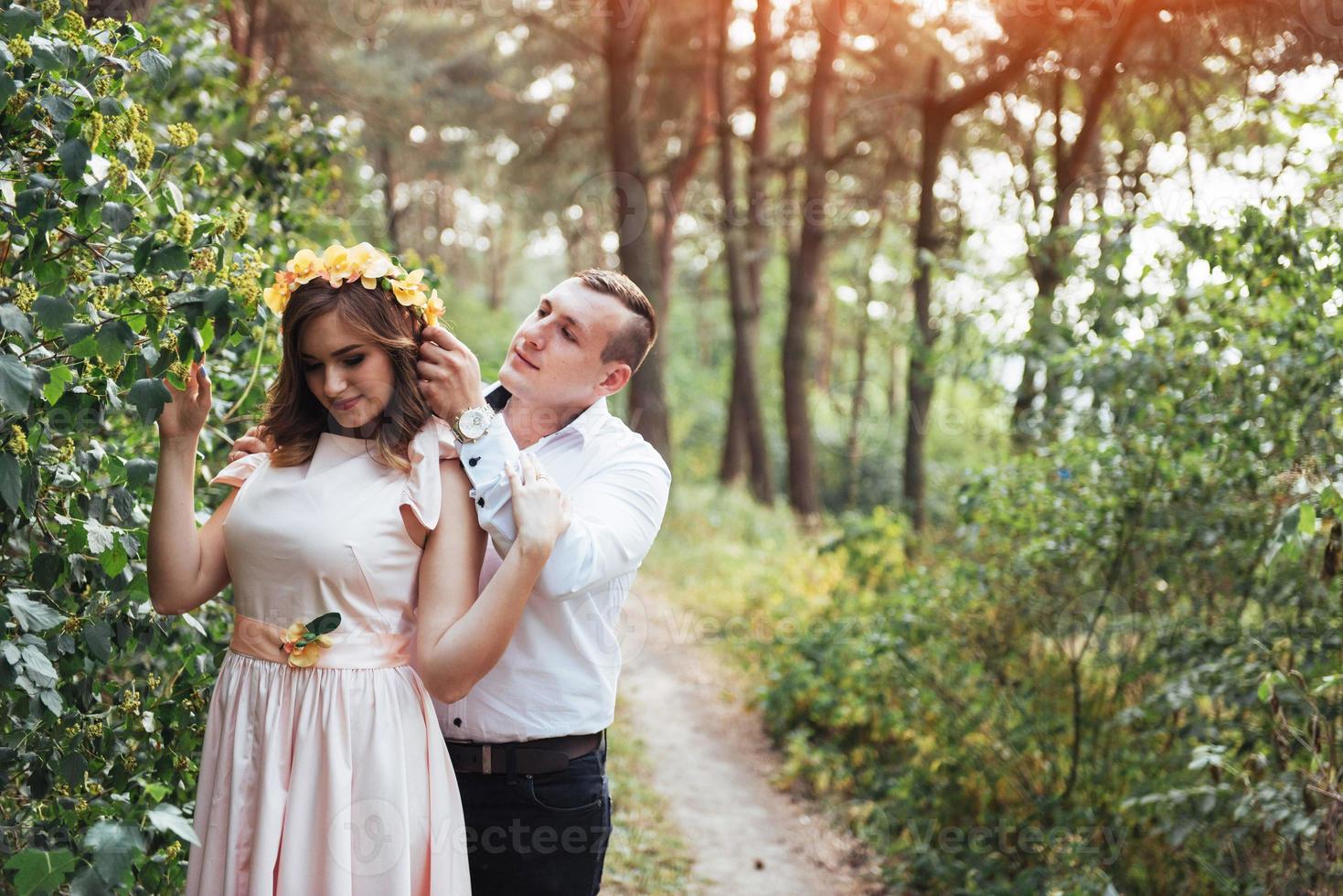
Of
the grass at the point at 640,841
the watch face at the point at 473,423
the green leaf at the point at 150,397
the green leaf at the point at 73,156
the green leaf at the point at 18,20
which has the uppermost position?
the green leaf at the point at 18,20

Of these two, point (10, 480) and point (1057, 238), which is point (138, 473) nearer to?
point (10, 480)

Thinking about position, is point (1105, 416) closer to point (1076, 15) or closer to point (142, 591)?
point (142, 591)

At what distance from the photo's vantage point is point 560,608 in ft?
7.45

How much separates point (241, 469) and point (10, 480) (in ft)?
1.49

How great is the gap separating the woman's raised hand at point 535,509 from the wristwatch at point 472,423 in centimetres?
10

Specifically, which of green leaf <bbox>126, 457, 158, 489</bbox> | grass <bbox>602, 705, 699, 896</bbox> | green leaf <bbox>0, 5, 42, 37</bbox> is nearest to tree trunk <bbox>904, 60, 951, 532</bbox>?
grass <bbox>602, 705, 699, 896</bbox>

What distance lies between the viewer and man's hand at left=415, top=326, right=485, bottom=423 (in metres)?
2.10

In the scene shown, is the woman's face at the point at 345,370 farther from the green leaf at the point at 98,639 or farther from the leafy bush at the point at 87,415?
the green leaf at the point at 98,639

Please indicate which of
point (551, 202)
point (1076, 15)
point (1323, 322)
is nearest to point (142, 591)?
point (1323, 322)

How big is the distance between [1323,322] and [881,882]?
3.12 metres

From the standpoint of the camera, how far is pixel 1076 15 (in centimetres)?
904

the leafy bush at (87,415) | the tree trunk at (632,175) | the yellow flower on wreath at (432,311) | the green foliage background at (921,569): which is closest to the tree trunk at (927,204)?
the tree trunk at (632,175)

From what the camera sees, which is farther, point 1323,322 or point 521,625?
point 1323,322

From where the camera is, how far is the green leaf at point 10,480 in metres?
1.72
